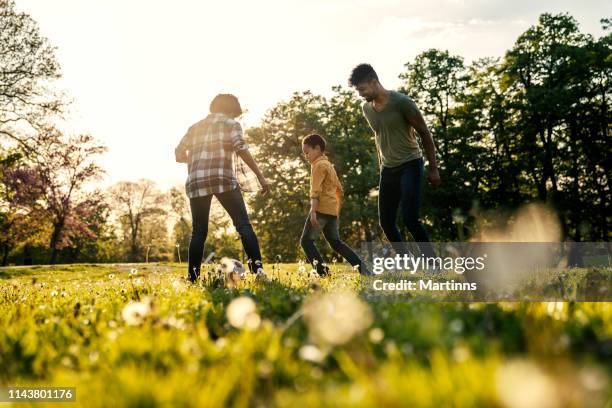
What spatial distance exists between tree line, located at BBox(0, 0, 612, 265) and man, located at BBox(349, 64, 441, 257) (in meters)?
19.6

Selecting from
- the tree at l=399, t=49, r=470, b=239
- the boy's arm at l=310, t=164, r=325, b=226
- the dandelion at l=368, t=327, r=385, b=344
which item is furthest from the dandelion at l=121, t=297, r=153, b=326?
the tree at l=399, t=49, r=470, b=239

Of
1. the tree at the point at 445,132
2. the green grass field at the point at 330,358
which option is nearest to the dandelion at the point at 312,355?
the green grass field at the point at 330,358

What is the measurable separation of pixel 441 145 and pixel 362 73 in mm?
28373

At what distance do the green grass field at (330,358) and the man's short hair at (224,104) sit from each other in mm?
4707

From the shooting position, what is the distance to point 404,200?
21.2ft

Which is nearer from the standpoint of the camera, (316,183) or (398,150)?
(398,150)

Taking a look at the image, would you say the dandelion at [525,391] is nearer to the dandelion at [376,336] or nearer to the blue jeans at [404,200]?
the dandelion at [376,336]

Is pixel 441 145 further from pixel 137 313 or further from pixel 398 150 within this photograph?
pixel 137 313

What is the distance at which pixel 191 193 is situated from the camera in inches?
259

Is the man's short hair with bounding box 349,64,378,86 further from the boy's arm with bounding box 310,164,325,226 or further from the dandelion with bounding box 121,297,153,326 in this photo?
the dandelion with bounding box 121,297,153,326

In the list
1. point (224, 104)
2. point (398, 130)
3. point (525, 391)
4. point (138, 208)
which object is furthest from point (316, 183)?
point (138, 208)

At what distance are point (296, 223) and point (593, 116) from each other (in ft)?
69.0

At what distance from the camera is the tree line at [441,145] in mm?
27078

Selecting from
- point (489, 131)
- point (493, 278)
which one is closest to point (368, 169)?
point (489, 131)
